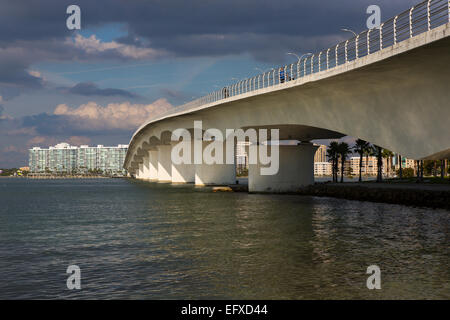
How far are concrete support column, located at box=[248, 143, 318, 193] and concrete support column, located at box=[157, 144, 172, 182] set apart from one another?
54.4 m

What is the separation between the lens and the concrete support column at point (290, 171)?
2157 inches

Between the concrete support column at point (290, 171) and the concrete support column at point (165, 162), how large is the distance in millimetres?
54370

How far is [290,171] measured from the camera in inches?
2181

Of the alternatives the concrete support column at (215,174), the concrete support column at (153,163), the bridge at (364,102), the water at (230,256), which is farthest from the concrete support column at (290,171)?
the concrete support column at (153,163)

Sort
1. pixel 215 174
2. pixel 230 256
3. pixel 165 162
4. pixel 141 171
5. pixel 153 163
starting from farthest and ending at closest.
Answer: pixel 141 171
pixel 153 163
pixel 165 162
pixel 215 174
pixel 230 256

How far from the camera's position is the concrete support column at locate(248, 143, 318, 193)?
180ft

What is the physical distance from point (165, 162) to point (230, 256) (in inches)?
3628

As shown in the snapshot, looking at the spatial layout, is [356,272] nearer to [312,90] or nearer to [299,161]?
[312,90]

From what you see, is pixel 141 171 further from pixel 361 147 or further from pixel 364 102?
pixel 364 102

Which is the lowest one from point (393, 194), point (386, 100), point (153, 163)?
point (393, 194)

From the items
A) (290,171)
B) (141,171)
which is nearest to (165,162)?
(290,171)

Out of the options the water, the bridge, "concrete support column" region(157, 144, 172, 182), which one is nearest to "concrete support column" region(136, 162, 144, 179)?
"concrete support column" region(157, 144, 172, 182)

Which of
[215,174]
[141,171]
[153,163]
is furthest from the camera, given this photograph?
[141,171]
